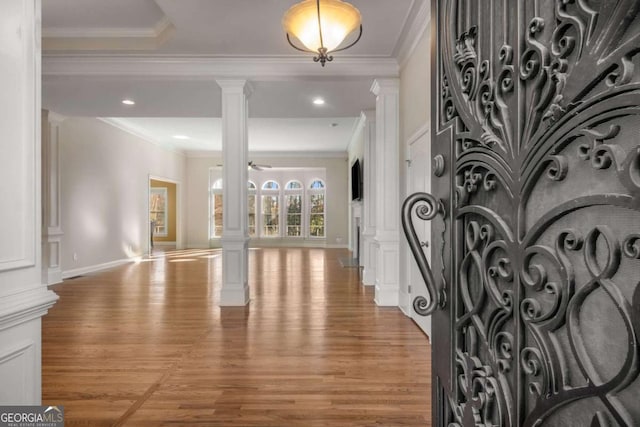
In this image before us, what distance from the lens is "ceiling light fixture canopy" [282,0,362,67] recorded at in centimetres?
243

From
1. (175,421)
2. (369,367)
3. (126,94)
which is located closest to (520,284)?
(175,421)

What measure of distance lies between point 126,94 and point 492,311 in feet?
18.1

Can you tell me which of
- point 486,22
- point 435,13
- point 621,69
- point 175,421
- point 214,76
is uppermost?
point 214,76

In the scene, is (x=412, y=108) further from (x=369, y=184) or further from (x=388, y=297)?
(x=388, y=297)

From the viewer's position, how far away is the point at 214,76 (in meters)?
4.32

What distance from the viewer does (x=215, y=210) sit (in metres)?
11.8

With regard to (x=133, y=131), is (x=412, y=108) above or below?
below

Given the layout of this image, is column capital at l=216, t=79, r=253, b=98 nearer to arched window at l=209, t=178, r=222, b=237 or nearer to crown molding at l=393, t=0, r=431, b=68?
crown molding at l=393, t=0, r=431, b=68

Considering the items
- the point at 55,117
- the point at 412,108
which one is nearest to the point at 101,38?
the point at 55,117

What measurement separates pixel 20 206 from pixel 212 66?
11.5 feet

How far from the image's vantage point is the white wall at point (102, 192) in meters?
6.41

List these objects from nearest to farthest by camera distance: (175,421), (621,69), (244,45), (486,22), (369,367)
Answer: (621,69)
(486,22)
(175,421)
(369,367)
(244,45)

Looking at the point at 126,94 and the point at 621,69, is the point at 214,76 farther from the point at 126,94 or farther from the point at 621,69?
the point at 621,69

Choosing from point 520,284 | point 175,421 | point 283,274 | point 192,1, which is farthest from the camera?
point 283,274
